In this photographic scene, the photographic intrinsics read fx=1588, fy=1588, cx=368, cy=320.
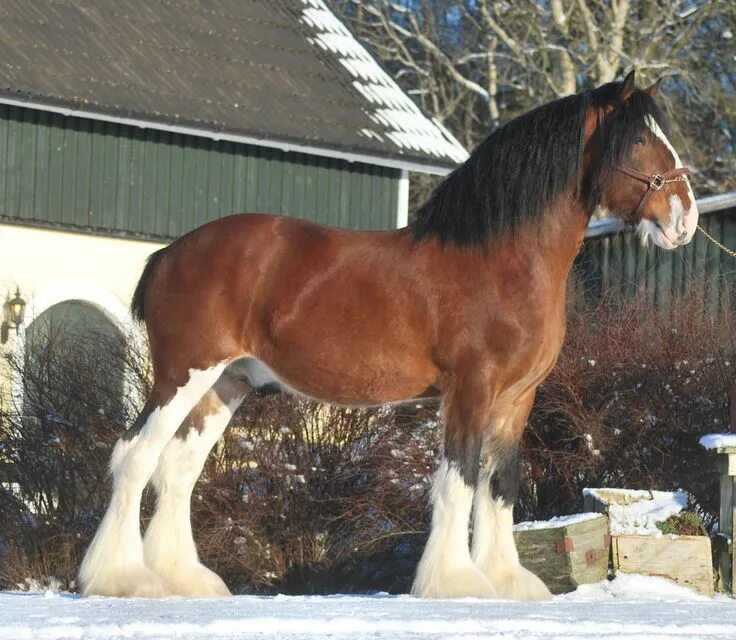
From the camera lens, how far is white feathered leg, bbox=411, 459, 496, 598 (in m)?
7.93

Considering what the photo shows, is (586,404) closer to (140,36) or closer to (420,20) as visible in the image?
(140,36)

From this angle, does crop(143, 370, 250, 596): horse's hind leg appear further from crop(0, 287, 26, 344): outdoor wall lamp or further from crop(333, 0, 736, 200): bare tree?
crop(333, 0, 736, 200): bare tree

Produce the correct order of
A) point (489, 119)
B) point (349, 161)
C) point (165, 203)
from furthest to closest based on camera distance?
point (489, 119)
point (349, 161)
point (165, 203)

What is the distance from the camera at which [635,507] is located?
380 inches

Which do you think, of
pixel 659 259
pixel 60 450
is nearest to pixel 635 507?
pixel 60 450

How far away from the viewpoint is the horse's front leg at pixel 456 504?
7.94 metres

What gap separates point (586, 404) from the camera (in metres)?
11.8

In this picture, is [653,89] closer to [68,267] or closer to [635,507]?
[635,507]

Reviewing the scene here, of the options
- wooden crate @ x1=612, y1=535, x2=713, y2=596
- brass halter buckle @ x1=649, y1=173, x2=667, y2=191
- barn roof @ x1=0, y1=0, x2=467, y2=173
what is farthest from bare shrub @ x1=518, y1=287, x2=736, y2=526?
barn roof @ x1=0, y1=0, x2=467, y2=173

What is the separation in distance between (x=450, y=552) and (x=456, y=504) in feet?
0.81

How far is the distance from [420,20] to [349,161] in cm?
1444

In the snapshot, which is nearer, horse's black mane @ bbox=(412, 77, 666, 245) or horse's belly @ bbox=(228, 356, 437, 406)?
horse's black mane @ bbox=(412, 77, 666, 245)

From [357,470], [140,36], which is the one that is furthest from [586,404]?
[140,36]

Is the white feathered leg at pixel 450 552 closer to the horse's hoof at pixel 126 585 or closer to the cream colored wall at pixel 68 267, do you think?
the horse's hoof at pixel 126 585
